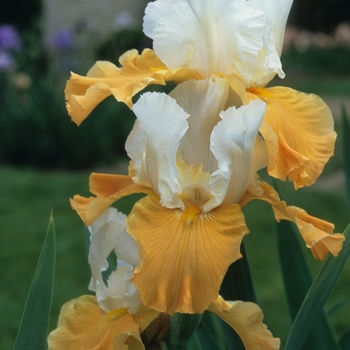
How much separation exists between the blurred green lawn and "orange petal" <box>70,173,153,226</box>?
1.62 metres

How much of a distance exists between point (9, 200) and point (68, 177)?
0.61 m

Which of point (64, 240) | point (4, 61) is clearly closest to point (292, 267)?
point (64, 240)

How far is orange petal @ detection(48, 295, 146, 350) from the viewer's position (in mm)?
813

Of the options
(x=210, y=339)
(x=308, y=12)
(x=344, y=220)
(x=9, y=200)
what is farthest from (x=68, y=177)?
(x=308, y=12)

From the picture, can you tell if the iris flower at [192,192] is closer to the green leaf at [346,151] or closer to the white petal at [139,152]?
the white petal at [139,152]

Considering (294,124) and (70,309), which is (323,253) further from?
(70,309)

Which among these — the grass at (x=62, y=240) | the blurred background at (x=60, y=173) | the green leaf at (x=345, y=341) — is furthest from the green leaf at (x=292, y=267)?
the grass at (x=62, y=240)

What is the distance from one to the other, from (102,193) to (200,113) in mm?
159

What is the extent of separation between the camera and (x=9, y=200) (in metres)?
4.26

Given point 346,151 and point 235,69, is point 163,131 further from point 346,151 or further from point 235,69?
point 346,151

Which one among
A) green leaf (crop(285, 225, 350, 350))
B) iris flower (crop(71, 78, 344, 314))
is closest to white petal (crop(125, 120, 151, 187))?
iris flower (crop(71, 78, 344, 314))

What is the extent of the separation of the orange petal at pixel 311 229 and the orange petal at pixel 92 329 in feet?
0.69

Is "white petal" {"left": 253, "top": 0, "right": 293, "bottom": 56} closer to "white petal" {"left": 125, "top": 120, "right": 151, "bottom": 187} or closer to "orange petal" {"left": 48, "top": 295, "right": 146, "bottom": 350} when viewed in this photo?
"white petal" {"left": 125, "top": 120, "right": 151, "bottom": 187}

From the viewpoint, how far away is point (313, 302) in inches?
31.5
